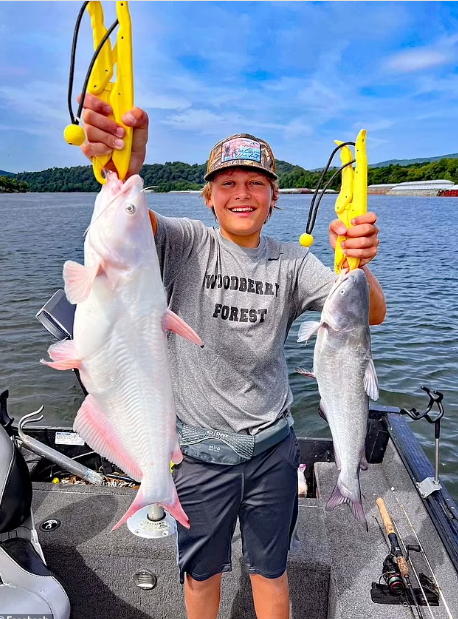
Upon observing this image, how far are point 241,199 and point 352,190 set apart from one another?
62 cm

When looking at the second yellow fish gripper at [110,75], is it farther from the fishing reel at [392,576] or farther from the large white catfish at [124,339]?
the fishing reel at [392,576]

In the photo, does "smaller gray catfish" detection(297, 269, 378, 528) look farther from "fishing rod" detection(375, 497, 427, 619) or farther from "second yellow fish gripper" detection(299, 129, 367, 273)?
"fishing rod" detection(375, 497, 427, 619)

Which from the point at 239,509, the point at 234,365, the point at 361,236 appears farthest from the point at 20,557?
the point at 361,236

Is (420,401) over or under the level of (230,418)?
under

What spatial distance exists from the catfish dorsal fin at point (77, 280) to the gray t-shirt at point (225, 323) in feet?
2.68

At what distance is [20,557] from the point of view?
295 cm

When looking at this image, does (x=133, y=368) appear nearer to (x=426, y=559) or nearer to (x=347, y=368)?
(x=347, y=368)

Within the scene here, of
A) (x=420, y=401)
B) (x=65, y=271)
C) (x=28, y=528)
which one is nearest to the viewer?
(x=65, y=271)

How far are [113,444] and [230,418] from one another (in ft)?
2.54

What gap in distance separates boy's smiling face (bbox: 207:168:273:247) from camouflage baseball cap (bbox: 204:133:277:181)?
1.9 inches

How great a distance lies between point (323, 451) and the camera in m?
4.75

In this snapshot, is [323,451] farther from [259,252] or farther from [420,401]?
[420,401]

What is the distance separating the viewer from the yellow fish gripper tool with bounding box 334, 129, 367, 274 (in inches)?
89.6

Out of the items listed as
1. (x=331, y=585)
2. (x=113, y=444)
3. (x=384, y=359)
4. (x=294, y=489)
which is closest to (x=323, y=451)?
(x=331, y=585)
